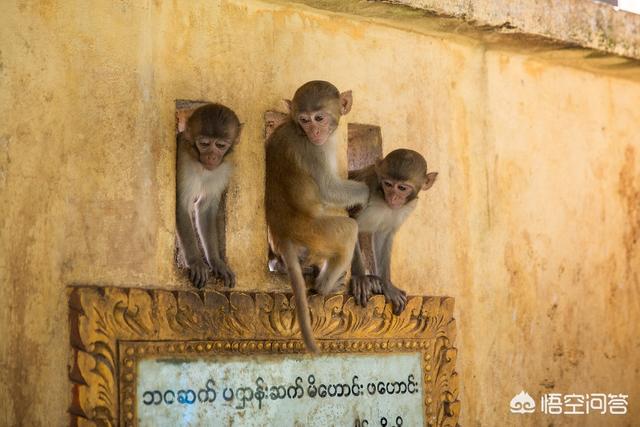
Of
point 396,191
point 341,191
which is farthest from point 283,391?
point 396,191

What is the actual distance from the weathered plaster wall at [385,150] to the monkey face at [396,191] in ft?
1.64

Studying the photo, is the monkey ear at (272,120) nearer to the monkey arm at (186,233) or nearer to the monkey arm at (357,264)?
the monkey arm at (186,233)

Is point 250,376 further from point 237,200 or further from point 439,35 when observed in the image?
point 439,35

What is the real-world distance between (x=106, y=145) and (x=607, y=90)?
347 cm

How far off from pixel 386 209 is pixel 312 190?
0.47 m

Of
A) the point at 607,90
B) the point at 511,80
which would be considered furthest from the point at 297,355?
the point at 607,90

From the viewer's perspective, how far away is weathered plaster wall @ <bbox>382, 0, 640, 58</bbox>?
5617mm

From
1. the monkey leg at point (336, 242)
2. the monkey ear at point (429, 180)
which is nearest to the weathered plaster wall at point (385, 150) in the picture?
the monkey leg at point (336, 242)

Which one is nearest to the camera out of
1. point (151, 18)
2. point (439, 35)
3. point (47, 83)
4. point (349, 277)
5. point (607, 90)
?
point (47, 83)

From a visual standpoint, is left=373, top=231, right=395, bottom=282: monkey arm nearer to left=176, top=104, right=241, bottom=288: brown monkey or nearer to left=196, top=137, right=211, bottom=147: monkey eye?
left=176, top=104, right=241, bottom=288: brown monkey

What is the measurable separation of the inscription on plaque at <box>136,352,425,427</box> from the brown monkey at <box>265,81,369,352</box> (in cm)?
43

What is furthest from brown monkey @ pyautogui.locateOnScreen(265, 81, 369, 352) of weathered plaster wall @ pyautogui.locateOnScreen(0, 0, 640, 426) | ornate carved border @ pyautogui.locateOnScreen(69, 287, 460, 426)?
ornate carved border @ pyautogui.locateOnScreen(69, 287, 460, 426)

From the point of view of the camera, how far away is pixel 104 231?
4.59m

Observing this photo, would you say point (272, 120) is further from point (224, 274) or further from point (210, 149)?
point (224, 274)
